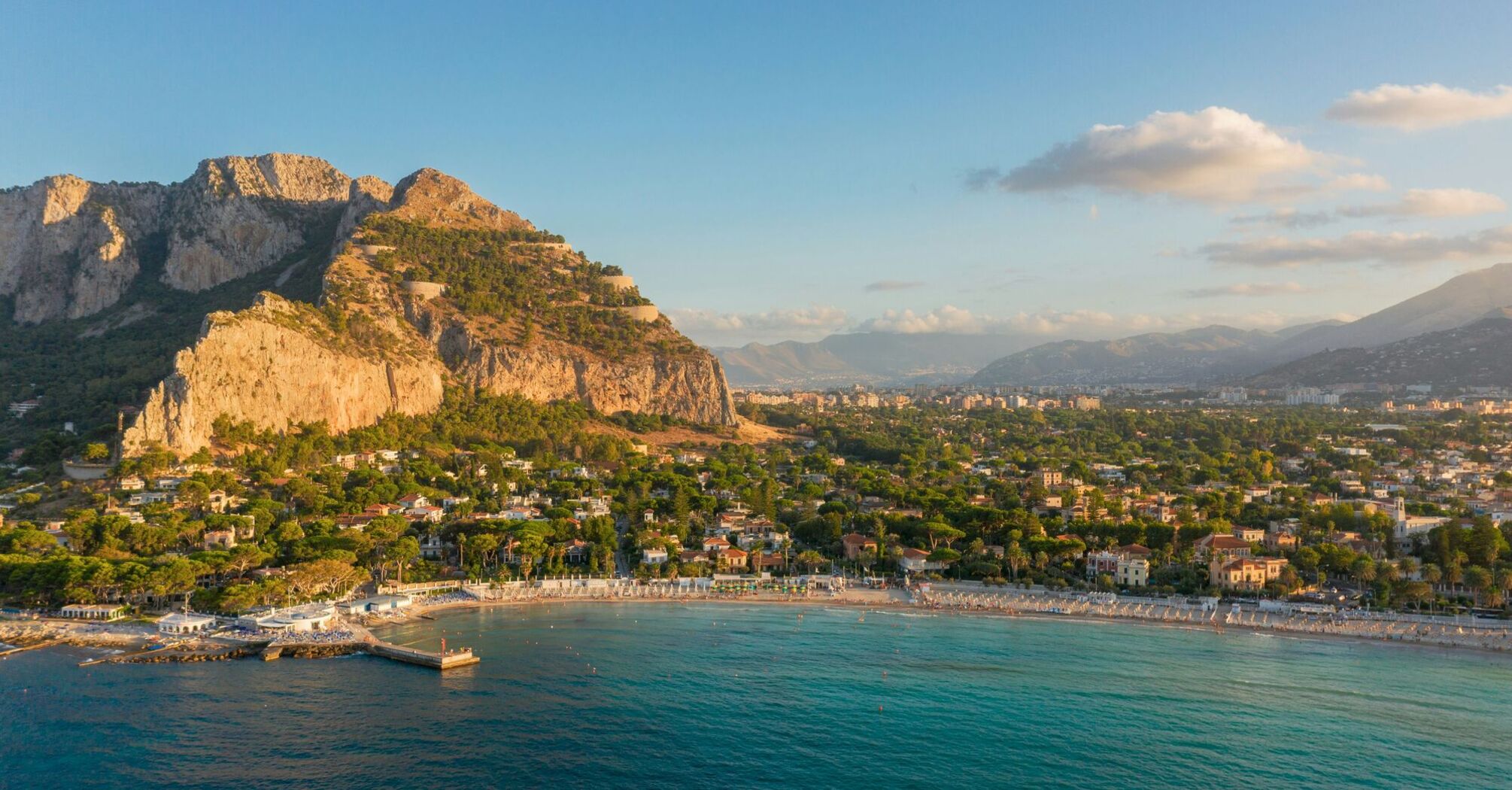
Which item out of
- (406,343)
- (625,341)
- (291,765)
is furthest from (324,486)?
(625,341)

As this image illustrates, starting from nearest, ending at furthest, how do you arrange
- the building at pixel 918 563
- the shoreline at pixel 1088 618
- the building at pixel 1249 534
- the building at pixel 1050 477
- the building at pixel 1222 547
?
the shoreline at pixel 1088 618
the building at pixel 1222 547
the building at pixel 918 563
the building at pixel 1249 534
the building at pixel 1050 477

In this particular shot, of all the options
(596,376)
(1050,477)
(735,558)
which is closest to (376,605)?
(735,558)

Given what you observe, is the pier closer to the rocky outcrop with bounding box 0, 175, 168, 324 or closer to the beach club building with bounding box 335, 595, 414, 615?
the beach club building with bounding box 335, 595, 414, 615

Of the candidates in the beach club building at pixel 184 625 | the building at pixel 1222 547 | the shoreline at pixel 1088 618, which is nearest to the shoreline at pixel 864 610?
the shoreline at pixel 1088 618

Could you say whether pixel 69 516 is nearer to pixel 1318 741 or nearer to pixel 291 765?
pixel 291 765

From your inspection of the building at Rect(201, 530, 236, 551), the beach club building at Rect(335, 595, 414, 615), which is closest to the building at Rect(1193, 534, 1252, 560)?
the beach club building at Rect(335, 595, 414, 615)

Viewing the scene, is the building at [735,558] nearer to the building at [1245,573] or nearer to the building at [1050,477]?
the building at [1245,573]
